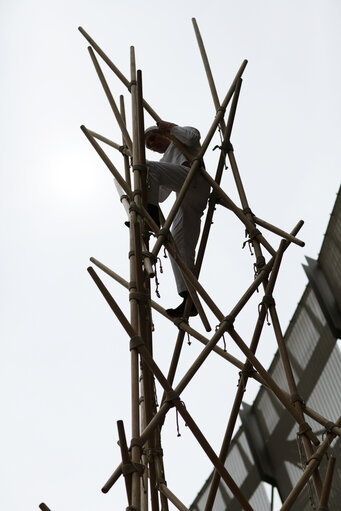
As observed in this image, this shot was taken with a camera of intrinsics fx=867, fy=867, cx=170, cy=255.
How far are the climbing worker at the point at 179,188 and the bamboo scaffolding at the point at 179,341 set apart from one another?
79 millimetres

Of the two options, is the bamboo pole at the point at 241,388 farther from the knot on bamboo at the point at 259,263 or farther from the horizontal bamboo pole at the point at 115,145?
the horizontal bamboo pole at the point at 115,145

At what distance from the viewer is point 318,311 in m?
10.9

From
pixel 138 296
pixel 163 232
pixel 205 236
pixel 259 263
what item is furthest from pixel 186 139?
pixel 138 296

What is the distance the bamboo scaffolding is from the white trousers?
0.30 feet

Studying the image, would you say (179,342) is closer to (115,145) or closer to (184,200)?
(184,200)

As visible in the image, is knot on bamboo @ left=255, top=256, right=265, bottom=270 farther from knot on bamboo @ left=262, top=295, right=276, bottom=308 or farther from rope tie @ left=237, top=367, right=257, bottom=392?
rope tie @ left=237, top=367, right=257, bottom=392

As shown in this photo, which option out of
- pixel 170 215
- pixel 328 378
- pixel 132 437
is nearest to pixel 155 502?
pixel 132 437

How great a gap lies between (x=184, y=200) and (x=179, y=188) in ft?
0.38

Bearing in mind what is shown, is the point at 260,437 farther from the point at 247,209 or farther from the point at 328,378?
the point at 247,209

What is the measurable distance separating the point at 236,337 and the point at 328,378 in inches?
212

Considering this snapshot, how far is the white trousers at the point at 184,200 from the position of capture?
6328 millimetres

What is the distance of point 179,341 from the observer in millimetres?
6227

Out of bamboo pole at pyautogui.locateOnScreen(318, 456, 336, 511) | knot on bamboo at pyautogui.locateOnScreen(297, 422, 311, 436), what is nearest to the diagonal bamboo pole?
knot on bamboo at pyautogui.locateOnScreen(297, 422, 311, 436)

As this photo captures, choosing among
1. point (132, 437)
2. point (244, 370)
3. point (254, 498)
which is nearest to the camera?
point (132, 437)
